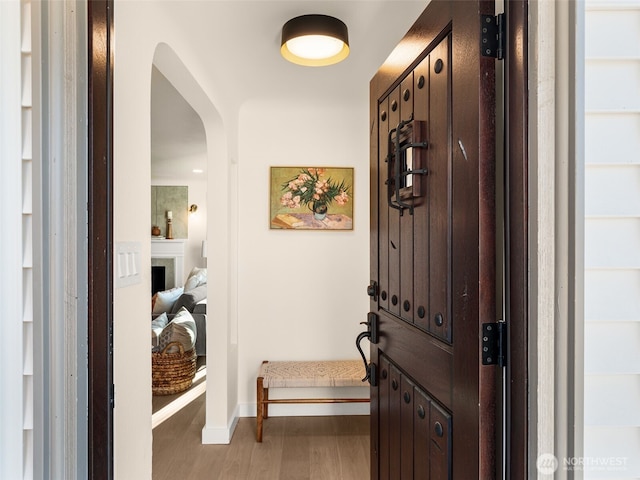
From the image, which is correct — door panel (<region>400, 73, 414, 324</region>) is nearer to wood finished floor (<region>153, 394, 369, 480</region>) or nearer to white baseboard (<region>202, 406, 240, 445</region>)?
wood finished floor (<region>153, 394, 369, 480</region>)

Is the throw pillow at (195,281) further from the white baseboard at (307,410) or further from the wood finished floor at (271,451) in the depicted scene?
the white baseboard at (307,410)

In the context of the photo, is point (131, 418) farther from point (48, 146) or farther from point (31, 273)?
point (48, 146)

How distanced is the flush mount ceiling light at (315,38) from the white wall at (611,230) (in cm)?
122

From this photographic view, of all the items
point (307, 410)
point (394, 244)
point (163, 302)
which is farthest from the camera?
point (163, 302)

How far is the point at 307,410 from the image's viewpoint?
3018mm

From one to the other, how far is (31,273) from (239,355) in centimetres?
239

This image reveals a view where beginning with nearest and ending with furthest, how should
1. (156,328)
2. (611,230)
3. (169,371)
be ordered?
(611,230), (169,371), (156,328)

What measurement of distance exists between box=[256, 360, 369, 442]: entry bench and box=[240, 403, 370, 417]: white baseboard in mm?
113

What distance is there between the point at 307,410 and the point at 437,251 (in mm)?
2416

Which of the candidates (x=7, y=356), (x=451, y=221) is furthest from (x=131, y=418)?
(x=451, y=221)

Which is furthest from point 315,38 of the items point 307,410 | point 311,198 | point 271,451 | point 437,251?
point 307,410

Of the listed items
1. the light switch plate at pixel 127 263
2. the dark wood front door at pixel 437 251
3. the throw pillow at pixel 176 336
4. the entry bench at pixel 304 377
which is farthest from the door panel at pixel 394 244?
the throw pillow at pixel 176 336

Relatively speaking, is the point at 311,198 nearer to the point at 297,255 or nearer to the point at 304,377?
the point at 297,255

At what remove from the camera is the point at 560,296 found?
75 centimetres
